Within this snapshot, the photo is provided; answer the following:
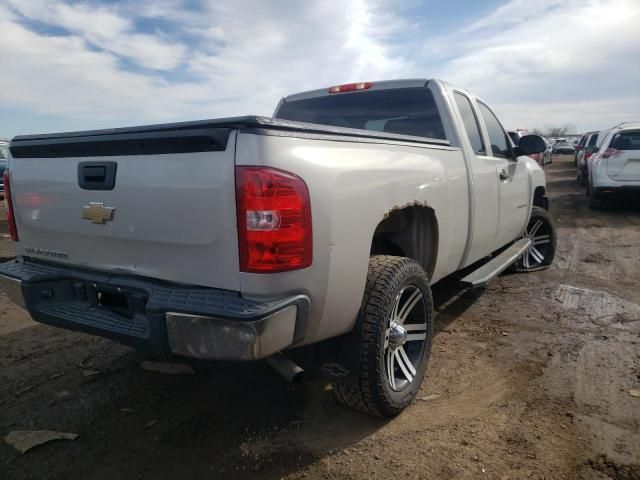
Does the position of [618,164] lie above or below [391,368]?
above

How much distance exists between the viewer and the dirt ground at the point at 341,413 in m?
2.32

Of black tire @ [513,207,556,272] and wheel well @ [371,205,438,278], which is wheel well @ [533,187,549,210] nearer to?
black tire @ [513,207,556,272]

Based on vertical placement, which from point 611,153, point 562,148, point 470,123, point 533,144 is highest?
point 470,123

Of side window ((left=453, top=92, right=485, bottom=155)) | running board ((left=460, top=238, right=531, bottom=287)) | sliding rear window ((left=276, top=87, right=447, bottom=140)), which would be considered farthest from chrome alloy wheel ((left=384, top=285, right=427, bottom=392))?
side window ((left=453, top=92, right=485, bottom=155))

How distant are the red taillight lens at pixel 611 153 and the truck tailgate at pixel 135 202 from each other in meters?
10.3

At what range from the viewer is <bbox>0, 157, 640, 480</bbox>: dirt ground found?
91.3 inches

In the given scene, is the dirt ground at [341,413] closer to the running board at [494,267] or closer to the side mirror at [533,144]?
the running board at [494,267]

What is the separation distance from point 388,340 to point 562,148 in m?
48.2

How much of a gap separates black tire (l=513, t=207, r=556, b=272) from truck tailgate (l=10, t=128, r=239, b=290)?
4.70 m

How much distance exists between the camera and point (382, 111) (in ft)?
13.4

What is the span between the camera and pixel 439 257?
3.28 meters

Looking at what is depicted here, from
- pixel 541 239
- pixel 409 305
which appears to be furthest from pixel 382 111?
pixel 541 239

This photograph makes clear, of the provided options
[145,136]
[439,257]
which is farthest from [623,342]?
[145,136]

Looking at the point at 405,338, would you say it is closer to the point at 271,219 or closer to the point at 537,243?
the point at 271,219
